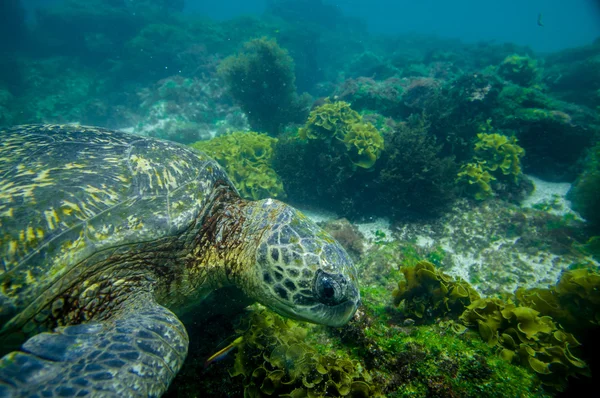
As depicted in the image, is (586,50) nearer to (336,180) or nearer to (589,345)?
(336,180)

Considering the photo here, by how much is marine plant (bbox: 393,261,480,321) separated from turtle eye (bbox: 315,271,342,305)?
1.08 m

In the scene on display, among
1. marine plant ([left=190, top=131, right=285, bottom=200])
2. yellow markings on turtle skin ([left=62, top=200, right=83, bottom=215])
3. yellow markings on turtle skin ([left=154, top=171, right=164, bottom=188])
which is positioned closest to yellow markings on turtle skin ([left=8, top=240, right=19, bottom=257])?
yellow markings on turtle skin ([left=62, top=200, right=83, bottom=215])

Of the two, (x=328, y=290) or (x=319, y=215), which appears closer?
(x=328, y=290)

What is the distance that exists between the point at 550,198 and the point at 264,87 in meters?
9.71

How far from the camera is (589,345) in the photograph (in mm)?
2314

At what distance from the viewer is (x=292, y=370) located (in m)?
1.89

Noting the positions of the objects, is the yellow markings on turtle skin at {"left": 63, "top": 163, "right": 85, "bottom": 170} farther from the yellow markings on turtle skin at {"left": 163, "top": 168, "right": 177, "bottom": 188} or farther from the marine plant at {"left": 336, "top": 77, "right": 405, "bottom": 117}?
the marine plant at {"left": 336, "top": 77, "right": 405, "bottom": 117}

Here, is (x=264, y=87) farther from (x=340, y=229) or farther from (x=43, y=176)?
(x=43, y=176)

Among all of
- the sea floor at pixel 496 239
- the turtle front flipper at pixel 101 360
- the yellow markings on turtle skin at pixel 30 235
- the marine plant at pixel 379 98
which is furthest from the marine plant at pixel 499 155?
the yellow markings on turtle skin at pixel 30 235

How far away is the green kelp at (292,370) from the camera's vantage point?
70.4 inches

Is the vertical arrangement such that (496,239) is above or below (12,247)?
below

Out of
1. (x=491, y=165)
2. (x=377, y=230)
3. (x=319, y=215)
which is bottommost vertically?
(x=319, y=215)

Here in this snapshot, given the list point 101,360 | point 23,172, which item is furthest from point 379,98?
point 101,360

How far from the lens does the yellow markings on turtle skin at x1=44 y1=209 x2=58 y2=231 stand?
203 cm
